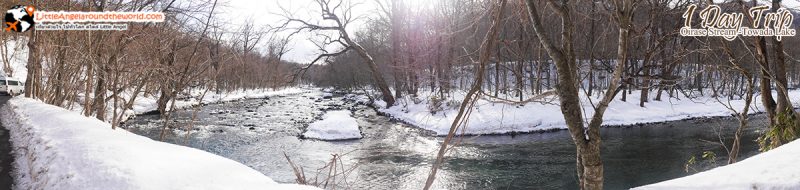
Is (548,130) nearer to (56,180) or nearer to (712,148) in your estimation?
(712,148)

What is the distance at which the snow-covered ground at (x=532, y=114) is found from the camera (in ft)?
64.0

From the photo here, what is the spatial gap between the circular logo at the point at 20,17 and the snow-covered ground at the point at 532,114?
51.4 feet

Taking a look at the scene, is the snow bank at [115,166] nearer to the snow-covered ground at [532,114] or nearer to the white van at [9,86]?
the snow-covered ground at [532,114]

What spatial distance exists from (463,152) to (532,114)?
27.2 ft

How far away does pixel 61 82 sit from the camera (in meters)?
14.8

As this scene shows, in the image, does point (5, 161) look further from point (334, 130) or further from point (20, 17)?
point (20, 17)

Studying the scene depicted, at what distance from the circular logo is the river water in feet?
18.4

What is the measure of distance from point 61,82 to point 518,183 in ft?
A: 52.6

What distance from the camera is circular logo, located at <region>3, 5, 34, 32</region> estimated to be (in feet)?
51.0

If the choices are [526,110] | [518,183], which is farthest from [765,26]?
[526,110]

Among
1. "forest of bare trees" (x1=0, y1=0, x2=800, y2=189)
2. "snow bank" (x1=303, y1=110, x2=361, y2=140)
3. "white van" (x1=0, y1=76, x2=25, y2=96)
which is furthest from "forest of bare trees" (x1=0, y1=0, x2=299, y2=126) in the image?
"white van" (x1=0, y1=76, x2=25, y2=96)

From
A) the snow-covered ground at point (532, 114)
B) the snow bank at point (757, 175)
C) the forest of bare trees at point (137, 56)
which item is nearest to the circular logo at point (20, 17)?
the forest of bare trees at point (137, 56)

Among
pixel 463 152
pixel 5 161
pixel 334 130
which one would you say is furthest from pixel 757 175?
pixel 334 130

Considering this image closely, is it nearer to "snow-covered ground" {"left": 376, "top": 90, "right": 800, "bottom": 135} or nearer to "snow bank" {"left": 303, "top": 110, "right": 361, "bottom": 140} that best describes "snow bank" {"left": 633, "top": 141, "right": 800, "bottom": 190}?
"snow-covered ground" {"left": 376, "top": 90, "right": 800, "bottom": 135}
